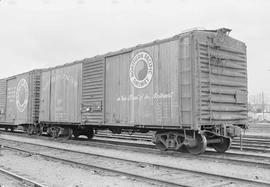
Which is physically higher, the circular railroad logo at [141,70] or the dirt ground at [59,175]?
the circular railroad logo at [141,70]

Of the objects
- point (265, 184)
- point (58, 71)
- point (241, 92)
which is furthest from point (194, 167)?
point (58, 71)

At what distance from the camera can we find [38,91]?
18.2m

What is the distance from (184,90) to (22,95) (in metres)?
12.8

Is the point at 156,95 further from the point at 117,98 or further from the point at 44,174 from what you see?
the point at 44,174

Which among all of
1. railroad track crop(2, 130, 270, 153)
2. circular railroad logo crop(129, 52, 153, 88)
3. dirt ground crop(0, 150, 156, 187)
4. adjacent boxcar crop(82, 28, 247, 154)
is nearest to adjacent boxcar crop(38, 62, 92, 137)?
adjacent boxcar crop(82, 28, 247, 154)

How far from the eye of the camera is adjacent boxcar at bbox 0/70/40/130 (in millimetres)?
18219

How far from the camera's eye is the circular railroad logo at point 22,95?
62.4 ft

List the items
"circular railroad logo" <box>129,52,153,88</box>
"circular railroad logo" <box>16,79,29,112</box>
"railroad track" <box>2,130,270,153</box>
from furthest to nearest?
"circular railroad logo" <box>16,79,29,112</box> < "railroad track" <box>2,130,270,153</box> < "circular railroad logo" <box>129,52,153,88</box>

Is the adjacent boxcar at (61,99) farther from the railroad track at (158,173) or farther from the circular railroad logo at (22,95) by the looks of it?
the railroad track at (158,173)

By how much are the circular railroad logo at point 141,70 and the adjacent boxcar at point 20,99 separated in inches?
330

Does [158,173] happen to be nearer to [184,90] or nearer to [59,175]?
[59,175]

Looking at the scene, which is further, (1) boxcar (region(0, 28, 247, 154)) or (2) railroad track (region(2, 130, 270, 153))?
(2) railroad track (region(2, 130, 270, 153))

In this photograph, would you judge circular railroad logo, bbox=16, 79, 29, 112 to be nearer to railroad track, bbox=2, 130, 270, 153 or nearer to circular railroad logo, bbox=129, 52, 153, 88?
railroad track, bbox=2, 130, 270, 153

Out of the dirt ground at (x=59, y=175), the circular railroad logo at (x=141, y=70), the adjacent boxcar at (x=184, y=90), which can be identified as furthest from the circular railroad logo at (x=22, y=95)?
the dirt ground at (x=59, y=175)
